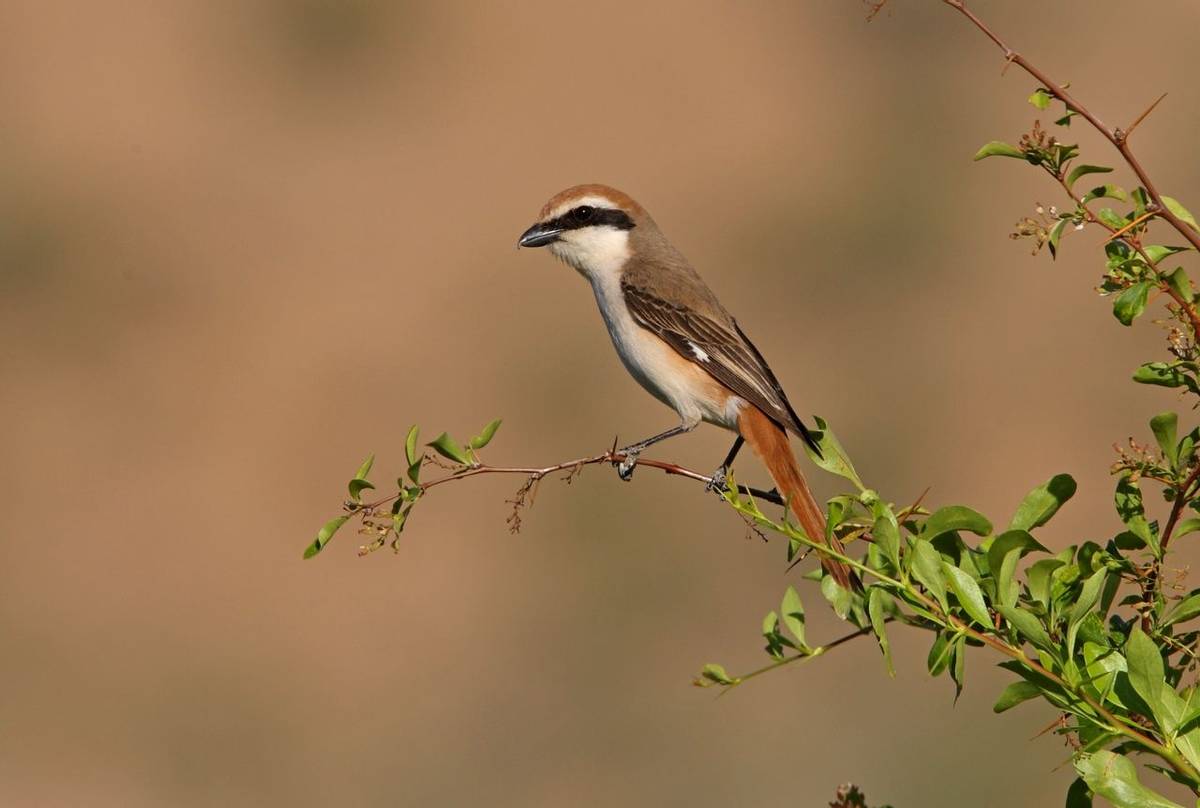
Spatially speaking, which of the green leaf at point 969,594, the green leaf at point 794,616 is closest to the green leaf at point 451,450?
the green leaf at point 794,616

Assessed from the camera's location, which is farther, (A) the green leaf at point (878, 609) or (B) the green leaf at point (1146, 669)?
(A) the green leaf at point (878, 609)

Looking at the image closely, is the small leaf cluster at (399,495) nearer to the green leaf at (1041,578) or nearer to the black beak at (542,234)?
the green leaf at (1041,578)

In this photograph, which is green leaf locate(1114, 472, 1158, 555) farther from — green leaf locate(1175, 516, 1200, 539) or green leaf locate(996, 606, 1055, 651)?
green leaf locate(996, 606, 1055, 651)

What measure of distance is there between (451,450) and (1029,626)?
1.06 m

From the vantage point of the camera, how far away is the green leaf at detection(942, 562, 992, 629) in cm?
200

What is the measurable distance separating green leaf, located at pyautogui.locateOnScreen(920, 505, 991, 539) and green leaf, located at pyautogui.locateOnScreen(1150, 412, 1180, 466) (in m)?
0.27

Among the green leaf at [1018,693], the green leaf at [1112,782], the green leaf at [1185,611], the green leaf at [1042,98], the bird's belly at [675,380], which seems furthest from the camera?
the bird's belly at [675,380]

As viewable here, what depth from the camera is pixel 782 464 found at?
454 centimetres

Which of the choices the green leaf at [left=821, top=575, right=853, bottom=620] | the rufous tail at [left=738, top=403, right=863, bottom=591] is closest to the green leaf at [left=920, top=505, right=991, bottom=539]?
the green leaf at [left=821, top=575, right=853, bottom=620]

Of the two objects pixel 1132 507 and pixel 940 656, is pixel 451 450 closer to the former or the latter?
pixel 940 656

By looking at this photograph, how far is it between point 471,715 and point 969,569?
10033mm

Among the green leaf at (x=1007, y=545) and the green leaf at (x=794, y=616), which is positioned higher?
the green leaf at (x=794, y=616)

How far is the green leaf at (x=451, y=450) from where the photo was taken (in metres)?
2.53

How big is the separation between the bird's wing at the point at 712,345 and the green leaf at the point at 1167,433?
107 inches
